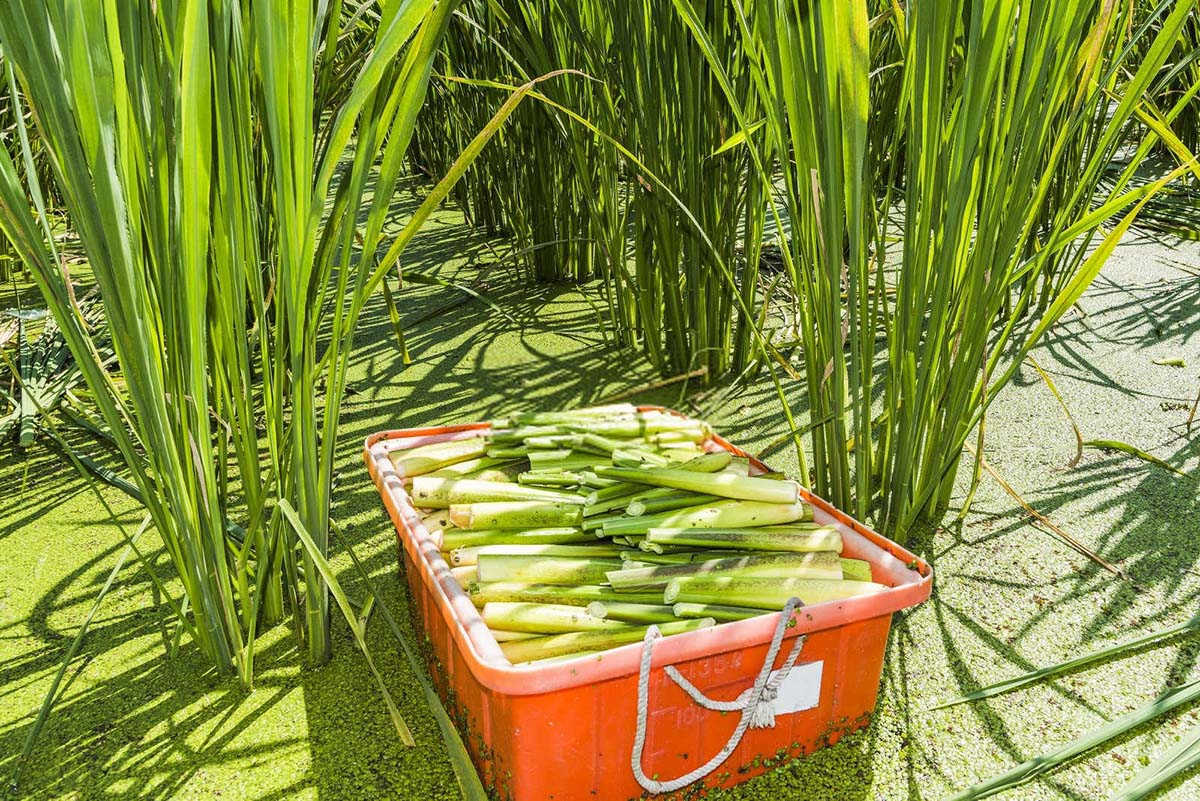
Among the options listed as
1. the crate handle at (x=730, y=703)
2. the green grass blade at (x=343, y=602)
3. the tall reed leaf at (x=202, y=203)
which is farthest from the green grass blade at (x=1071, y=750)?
the tall reed leaf at (x=202, y=203)

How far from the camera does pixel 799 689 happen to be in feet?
3.08

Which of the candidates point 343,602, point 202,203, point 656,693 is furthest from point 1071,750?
point 202,203

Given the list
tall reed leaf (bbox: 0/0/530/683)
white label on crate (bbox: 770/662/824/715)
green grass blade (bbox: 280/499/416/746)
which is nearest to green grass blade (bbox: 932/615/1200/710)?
white label on crate (bbox: 770/662/824/715)

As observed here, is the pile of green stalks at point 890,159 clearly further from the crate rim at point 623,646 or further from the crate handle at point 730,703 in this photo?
the crate handle at point 730,703

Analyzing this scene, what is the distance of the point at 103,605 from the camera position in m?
1.26

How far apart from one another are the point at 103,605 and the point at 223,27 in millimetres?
824

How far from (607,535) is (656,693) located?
217mm

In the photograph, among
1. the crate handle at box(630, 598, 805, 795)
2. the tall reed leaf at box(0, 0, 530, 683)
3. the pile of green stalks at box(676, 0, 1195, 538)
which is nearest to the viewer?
the tall reed leaf at box(0, 0, 530, 683)

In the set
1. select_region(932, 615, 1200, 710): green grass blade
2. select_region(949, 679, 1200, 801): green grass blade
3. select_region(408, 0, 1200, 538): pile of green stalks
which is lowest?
select_region(932, 615, 1200, 710): green grass blade

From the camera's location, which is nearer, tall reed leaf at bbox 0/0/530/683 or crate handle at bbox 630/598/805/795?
tall reed leaf at bbox 0/0/530/683

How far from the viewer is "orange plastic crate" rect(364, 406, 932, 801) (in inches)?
32.6

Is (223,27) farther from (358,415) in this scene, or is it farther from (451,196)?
(451,196)

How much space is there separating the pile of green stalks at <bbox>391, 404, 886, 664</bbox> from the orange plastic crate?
0.03 m

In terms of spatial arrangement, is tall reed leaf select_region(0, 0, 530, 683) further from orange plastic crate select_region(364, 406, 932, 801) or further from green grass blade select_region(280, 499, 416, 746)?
orange plastic crate select_region(364, 406, 932, 801)
